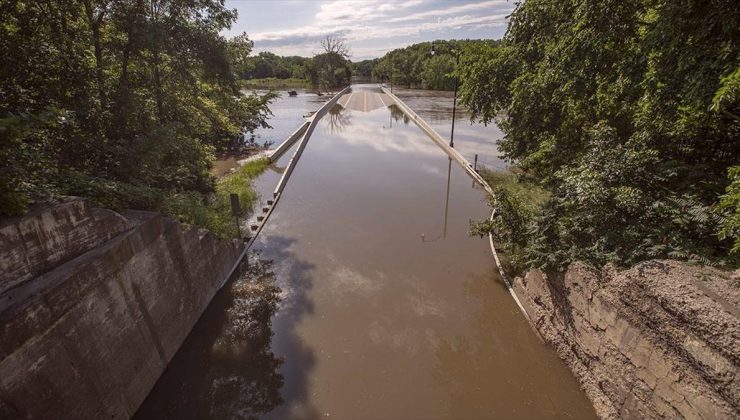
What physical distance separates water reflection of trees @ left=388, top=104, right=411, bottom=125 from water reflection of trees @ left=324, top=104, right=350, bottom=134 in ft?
16.8

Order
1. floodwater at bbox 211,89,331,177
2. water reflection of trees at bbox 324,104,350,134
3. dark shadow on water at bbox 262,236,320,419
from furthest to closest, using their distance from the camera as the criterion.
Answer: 1. water reflection of trees at bbox 324,104,350,134
2. floodwater at bbox 211,89,331,177
3. dark shadow on water at bbox 262,236,320,419

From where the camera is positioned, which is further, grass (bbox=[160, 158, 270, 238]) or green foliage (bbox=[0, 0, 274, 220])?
grass (bbox=[160, 158, 270, 238])

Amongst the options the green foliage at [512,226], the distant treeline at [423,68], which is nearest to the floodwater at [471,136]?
the green foliage at [512,226]

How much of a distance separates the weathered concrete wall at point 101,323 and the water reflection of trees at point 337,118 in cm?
2413

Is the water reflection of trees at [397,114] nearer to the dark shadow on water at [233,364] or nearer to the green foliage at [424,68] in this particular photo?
the green foliage at [424,68]

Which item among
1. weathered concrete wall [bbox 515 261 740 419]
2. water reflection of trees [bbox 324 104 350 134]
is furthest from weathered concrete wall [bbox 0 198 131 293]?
water reflection of trees [bbox 324 104 350 134]

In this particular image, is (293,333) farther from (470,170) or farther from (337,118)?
(337,118)

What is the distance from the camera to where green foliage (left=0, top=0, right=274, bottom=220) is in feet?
20.8

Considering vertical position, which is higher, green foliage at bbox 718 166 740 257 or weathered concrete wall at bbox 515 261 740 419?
green foliage at bbox 718 166 740 257

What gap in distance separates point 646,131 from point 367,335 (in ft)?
25.5

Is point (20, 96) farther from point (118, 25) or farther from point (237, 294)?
point (237, 294)

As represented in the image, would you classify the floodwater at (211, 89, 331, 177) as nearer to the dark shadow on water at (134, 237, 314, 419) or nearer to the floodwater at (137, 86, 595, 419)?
the floodwater at (137, 86, 595, 419)

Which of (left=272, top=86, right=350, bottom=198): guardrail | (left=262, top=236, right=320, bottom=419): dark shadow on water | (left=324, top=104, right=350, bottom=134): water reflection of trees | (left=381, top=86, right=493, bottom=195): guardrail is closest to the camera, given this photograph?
(left=262, top=236, right=320, bottom=419): dark shadow on water

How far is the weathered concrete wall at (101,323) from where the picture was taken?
4418 mm
